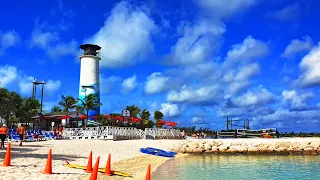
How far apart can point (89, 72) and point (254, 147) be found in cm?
3658

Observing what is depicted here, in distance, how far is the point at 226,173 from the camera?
17.0 m

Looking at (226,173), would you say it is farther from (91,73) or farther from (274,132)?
(91,73)

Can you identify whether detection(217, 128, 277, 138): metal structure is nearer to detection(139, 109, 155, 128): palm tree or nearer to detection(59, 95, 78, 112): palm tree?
detection(139, 109, 155, 128): palm tree

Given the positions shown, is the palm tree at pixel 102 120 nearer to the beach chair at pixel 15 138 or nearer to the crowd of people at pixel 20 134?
the crowd of people at pixel 20 134

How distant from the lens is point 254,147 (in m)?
30.8

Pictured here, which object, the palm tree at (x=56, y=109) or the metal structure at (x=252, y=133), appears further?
the palm tree at (x=56, y=109)

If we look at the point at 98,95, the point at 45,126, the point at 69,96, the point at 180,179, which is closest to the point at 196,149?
the point at 180,179

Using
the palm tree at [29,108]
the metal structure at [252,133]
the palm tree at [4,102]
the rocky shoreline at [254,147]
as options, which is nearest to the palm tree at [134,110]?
the palm tree at [29,108]

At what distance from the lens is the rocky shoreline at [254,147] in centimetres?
3026

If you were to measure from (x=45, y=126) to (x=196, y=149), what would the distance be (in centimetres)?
2546

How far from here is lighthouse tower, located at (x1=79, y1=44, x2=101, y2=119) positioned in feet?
192

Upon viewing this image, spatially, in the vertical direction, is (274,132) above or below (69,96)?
below

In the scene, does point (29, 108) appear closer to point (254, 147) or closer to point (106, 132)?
point (106, 132)

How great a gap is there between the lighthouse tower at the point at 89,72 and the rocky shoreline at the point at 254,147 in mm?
29829
